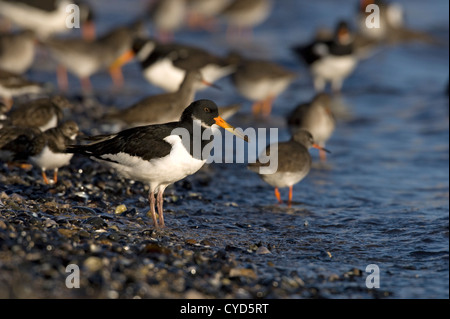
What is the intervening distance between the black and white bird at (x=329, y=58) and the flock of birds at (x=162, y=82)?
2cm

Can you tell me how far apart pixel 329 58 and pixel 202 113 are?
8087 millimetres

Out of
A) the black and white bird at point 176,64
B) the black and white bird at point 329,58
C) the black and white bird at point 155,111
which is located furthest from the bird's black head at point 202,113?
the black and white bird at point 329,58

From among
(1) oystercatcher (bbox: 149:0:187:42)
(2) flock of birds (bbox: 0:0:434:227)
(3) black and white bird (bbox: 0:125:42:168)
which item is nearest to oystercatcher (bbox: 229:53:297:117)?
(2) flock of birds (bbox: 0:0:434:227)

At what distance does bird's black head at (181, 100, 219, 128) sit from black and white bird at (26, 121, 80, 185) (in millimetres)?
1531

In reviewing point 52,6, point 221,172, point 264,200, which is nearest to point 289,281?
point 264,200

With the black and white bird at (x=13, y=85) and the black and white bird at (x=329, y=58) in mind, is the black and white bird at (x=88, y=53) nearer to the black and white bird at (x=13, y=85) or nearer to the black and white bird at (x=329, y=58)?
the black and white bird at (x=13, y=85)

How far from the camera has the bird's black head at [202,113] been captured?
6938mm

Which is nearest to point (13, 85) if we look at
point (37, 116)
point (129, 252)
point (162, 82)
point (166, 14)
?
point (37, 116)

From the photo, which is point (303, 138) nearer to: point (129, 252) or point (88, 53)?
point (129, 252)

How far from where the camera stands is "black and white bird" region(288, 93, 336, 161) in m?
10.4

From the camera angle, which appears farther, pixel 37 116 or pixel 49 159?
pixel 37 116

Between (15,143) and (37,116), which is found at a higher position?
(37,116)

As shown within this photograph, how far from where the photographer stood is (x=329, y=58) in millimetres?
14500
